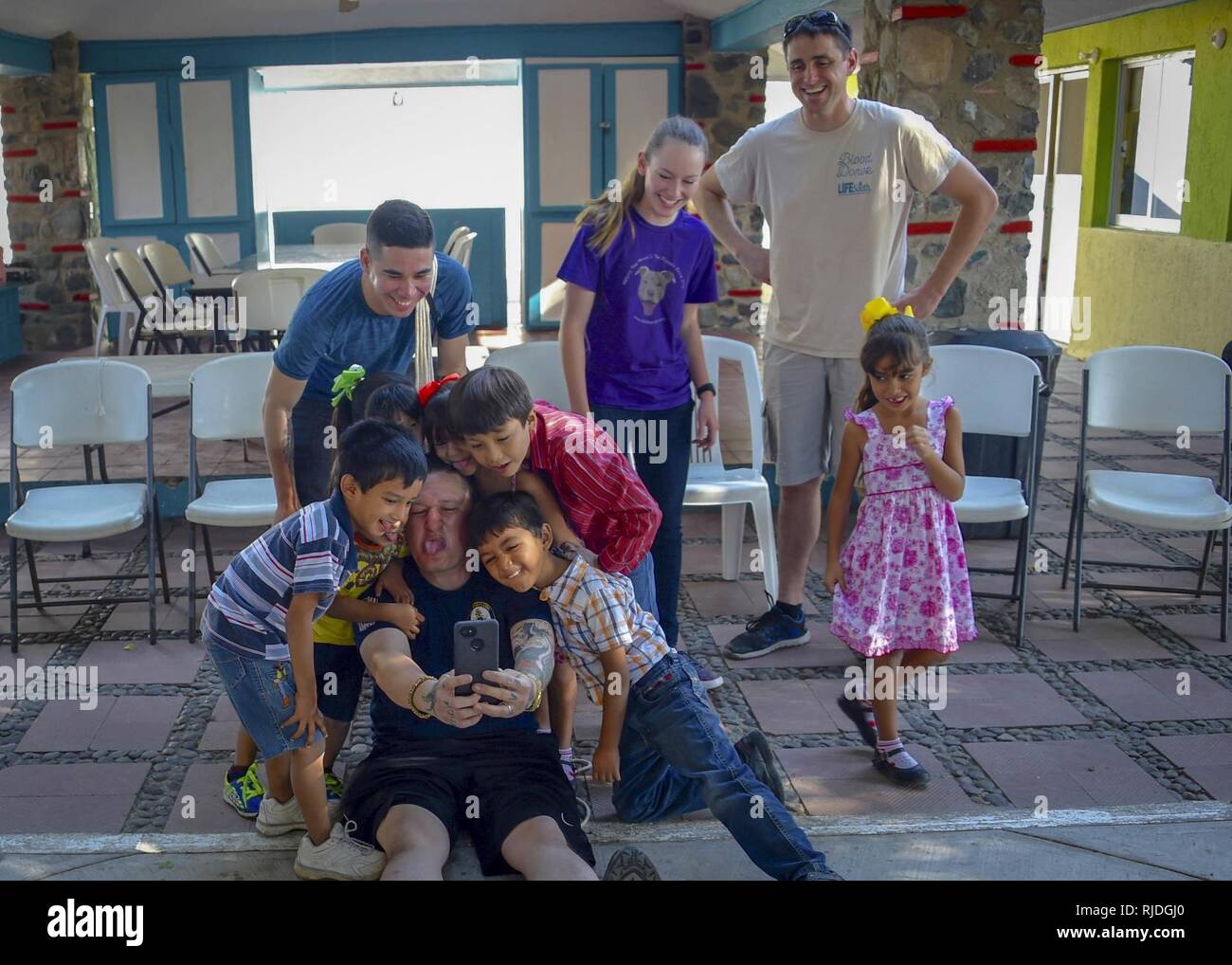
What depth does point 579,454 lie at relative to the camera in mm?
2482

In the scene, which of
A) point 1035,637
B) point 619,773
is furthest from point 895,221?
point 619,773

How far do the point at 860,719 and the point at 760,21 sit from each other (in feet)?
20.6

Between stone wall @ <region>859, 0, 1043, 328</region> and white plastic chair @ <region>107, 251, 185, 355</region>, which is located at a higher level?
stone wall @ <region>859, 0, 1043, 328</region>

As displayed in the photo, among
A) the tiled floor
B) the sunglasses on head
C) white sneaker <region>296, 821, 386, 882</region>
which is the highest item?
the sunglasses on head

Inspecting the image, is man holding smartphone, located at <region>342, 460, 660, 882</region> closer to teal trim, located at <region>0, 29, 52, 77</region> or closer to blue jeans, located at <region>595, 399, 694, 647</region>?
blue jeans, located at <region>595, 399, 694, 647</region>

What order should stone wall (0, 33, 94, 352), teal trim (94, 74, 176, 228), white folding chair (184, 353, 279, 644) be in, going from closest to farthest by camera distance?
white folding chair (184, 353, 279, 644), stone wall (0, 33, 94, 352), teal trim (94, 74, 176, 228)

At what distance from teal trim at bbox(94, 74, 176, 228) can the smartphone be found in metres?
8.92

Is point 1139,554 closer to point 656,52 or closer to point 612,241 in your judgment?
point 612,241

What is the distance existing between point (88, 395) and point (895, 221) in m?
2.61

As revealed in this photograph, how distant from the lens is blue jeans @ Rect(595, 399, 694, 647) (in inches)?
125

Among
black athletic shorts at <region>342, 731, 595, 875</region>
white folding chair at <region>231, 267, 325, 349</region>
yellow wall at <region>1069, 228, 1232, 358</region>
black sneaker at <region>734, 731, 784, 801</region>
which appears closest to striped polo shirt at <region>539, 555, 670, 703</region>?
black athletic shorts at <region>342, 731, 595, 875</region>

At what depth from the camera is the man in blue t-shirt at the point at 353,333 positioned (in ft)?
8.36

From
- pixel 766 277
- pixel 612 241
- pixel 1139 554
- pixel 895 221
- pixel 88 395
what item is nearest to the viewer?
pixel 612 241

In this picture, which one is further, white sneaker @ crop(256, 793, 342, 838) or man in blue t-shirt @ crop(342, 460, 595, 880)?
white sneaker @ crop(256, 793, 342, 838)
